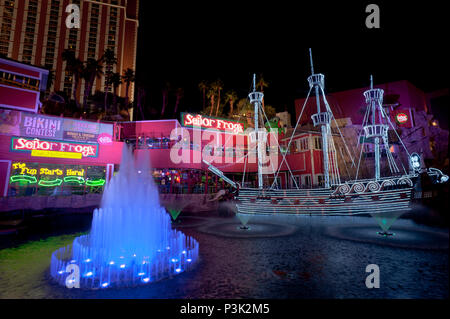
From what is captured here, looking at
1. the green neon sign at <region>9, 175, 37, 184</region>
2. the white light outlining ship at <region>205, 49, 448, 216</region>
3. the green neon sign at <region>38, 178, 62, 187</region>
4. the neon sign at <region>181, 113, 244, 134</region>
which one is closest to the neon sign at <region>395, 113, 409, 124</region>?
the white light outlining ship at <region>205, 49, 448, 216</region>

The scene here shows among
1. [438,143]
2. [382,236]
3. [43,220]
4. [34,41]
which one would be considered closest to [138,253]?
[382,236]

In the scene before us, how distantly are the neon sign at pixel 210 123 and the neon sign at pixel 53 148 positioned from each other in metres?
12.2

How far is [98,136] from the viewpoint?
94.8ft

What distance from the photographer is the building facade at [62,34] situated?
76.7 meters

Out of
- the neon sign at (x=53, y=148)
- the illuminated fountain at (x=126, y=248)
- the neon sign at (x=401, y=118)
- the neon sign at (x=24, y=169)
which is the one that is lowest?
the illuminated fountain at (x=126, y=248)

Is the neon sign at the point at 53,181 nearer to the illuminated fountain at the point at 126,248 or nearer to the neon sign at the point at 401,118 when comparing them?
the illuminated fountain at the point at 126,248

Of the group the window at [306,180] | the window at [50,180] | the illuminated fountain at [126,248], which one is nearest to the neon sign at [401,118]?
the window at [306,180]

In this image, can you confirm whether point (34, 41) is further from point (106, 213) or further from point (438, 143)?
point (438, 143)

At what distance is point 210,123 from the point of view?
112 ft

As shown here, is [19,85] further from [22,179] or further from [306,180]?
[306,180]

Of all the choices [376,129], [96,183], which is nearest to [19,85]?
[96,183]

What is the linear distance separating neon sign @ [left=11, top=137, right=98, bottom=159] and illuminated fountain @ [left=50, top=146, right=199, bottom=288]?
59.1ft
